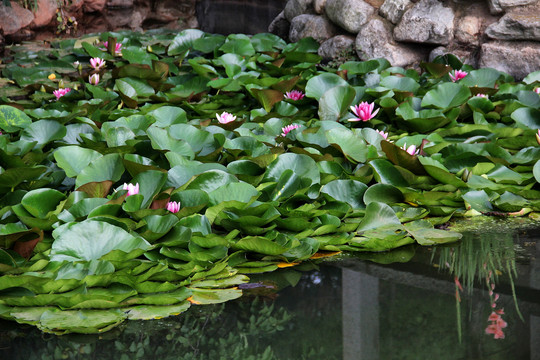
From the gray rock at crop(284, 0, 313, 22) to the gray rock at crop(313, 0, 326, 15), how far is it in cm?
10

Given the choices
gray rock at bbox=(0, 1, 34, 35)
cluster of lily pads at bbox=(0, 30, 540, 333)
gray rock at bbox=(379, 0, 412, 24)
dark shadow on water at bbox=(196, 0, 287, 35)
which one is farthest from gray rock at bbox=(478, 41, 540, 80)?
gray rock at bbox=(0, 1, 34, 35)

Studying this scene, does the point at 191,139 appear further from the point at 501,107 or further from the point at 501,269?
the point at 501,107

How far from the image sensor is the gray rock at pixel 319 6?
12.6 feet

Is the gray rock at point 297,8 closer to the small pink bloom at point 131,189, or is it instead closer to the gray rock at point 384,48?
the gray rock at point 384,48

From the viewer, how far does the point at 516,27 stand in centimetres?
304

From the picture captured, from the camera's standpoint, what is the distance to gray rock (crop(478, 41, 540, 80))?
10.00 feet

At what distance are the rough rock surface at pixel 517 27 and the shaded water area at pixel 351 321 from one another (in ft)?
5.98

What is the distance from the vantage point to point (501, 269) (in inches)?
58.7

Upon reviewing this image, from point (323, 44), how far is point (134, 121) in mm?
1817

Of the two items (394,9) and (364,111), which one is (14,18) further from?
(364,111)

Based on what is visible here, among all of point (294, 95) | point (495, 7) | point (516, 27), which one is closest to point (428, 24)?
point (495, 7)

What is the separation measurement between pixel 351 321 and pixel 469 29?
2.46 meters

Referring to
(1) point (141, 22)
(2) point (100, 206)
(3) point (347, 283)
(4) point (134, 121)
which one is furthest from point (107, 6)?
(3) point (347, 283)

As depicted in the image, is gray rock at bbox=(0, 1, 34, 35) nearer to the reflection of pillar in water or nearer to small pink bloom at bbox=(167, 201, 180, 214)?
small pink bloom at bbox=(167, 201, 180, 214)
